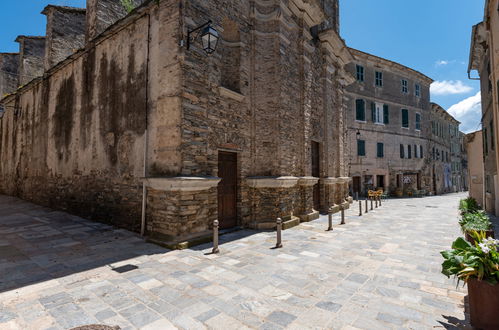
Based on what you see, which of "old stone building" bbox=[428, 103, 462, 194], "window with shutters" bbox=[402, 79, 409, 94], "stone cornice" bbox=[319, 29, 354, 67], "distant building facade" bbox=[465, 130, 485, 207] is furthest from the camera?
"old stone building" bbox=[428, 103, 462, 194]

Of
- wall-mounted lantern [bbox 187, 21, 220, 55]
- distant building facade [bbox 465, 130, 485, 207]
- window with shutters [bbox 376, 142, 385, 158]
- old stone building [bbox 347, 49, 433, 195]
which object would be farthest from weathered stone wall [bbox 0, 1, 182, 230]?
window with shutters [bbox 376, 142, 385, 158]

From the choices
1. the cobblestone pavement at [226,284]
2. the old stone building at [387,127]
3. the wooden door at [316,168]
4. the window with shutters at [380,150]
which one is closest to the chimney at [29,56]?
the cobblestone pavement at [226,284]

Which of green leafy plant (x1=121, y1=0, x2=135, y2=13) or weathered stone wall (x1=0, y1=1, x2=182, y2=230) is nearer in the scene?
weathered stone wall (x1=0, y1=1, x2=182, y2=230)

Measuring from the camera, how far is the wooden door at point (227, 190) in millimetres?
8242

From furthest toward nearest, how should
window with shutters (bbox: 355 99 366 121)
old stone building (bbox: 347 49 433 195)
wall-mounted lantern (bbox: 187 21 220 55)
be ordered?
window with shutters (bbox: 355 99 366 121) < old stone building (bbox: 347 49 433 195) < wall-mounted lantern (bbox: 187 21 220 55)

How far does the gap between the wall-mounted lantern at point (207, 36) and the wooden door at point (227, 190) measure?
312cm

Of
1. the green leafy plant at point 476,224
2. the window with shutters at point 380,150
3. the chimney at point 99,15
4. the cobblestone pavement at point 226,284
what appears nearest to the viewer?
the cobblestone pavement at point 226,284

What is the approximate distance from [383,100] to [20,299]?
27.2 meters

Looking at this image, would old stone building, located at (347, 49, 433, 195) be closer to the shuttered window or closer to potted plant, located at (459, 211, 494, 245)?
the shuttered window

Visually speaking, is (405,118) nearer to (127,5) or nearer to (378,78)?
(378,78)

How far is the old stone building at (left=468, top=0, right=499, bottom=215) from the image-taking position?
29.9ft

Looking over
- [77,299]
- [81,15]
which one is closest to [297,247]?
[77,299]

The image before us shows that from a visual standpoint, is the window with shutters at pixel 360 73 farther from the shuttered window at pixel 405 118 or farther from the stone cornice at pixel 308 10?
the stone cornice at pixel 308 10

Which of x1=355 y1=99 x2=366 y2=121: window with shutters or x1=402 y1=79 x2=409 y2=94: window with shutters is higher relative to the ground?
x1=402 y1=79 x2=409 y2=94: window with shutters
